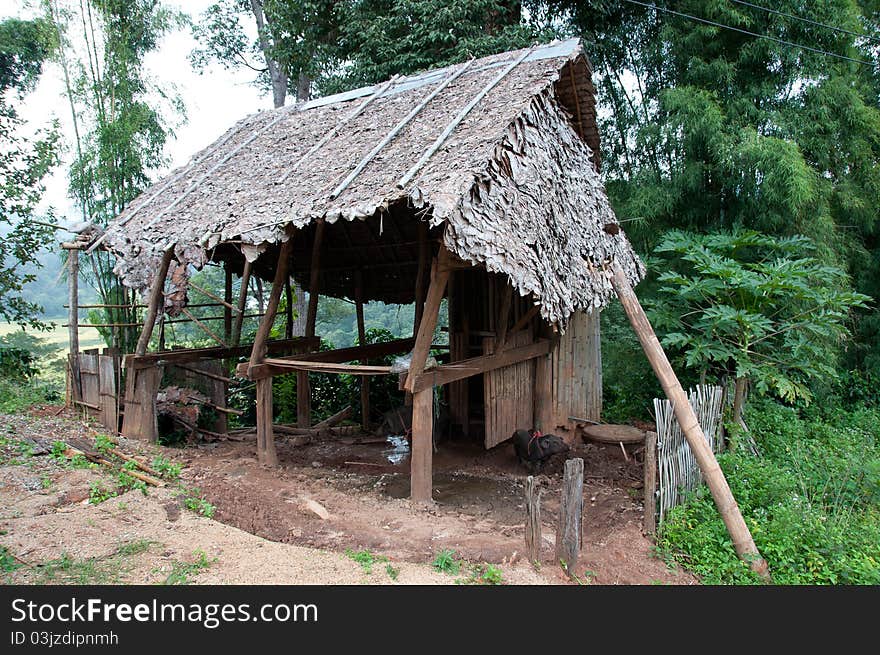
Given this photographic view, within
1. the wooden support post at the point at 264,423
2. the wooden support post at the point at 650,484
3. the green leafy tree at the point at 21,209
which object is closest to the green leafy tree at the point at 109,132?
the green leafy tree at the point at 21,209

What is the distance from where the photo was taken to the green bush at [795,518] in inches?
187

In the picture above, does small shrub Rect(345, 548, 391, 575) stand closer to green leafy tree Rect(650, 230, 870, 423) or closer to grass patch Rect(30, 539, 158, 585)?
grass patch Rect(30, 539, 158, 585)

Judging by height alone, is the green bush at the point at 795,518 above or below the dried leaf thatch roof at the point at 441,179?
below

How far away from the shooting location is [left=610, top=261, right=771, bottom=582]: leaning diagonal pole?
4.88 m

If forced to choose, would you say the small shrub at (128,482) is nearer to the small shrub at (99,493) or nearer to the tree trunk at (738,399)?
the small shrub at (99,493)

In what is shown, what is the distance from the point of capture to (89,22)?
10852 millimetres

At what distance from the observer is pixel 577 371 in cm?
→ 875

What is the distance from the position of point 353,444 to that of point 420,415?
138 inches

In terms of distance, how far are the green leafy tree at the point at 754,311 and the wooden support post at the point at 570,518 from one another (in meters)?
3.18

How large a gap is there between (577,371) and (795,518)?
393cm

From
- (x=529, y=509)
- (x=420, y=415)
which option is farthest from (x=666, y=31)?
(x=529, y=509)

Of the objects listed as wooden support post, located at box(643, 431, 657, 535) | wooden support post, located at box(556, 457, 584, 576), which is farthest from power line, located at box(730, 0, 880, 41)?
wooden support post, located at box(556, 457, 584, 576)

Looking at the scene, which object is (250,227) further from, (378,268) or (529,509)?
(378,268)

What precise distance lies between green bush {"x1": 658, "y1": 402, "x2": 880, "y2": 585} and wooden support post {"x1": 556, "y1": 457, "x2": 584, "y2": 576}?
125cm
